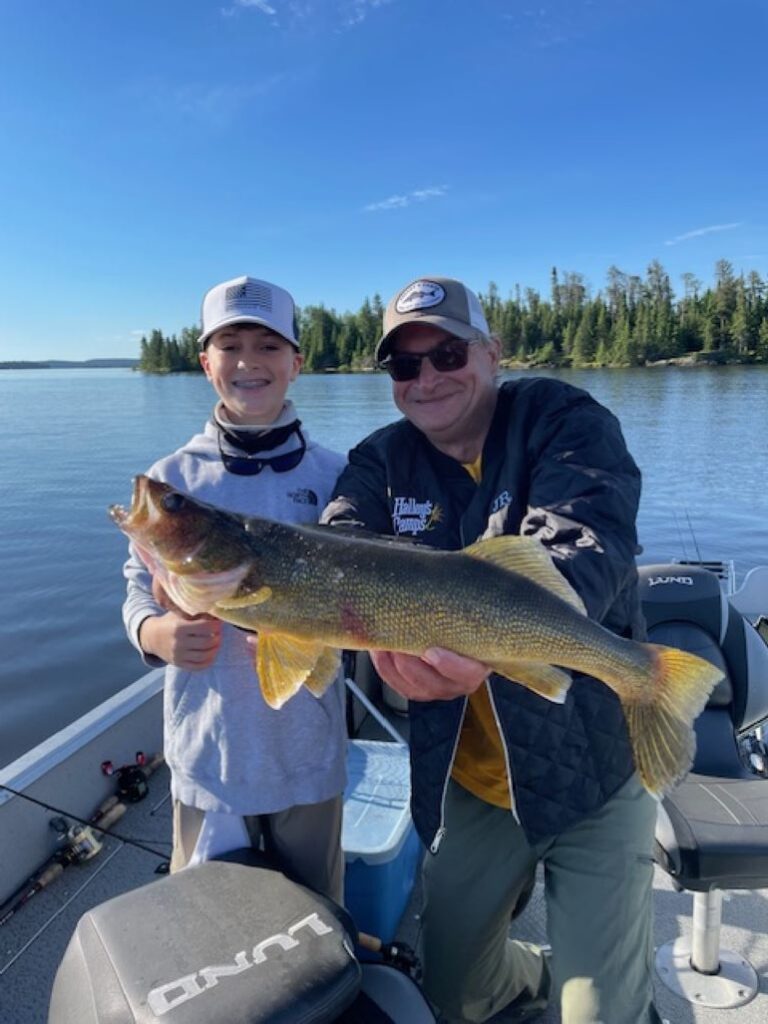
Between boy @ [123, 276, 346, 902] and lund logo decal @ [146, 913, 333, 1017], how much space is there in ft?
2.04

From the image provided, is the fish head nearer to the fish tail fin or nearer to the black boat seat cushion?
the fish tail fin

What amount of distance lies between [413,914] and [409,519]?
251cm

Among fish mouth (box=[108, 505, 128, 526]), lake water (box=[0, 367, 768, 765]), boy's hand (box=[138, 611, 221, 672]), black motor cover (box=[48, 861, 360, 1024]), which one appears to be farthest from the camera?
lake water (box=[0, 367, 768, 765])

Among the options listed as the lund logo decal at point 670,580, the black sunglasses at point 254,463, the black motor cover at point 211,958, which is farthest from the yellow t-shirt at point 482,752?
the lund logo decal at point 670,580

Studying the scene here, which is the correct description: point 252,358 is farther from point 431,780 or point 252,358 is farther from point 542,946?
point 542,946

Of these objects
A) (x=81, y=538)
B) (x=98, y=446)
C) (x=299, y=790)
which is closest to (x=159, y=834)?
(x=299, y=790)

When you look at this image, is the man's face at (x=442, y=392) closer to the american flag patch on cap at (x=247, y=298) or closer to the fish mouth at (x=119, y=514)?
the american flag patch on cap at (x=247, y=298)

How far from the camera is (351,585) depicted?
2.46 m

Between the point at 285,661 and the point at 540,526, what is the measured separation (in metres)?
1.05

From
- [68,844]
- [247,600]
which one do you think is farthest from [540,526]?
[68,844]

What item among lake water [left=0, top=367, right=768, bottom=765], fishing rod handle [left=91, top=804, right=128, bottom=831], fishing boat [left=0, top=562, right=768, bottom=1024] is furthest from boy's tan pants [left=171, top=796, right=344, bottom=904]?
lake water [left=0, top=367, right=768, bottom=765]

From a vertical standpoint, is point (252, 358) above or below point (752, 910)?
above

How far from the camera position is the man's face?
3.18 m

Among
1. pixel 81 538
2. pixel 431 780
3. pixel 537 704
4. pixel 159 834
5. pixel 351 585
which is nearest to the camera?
pixel 351 585
